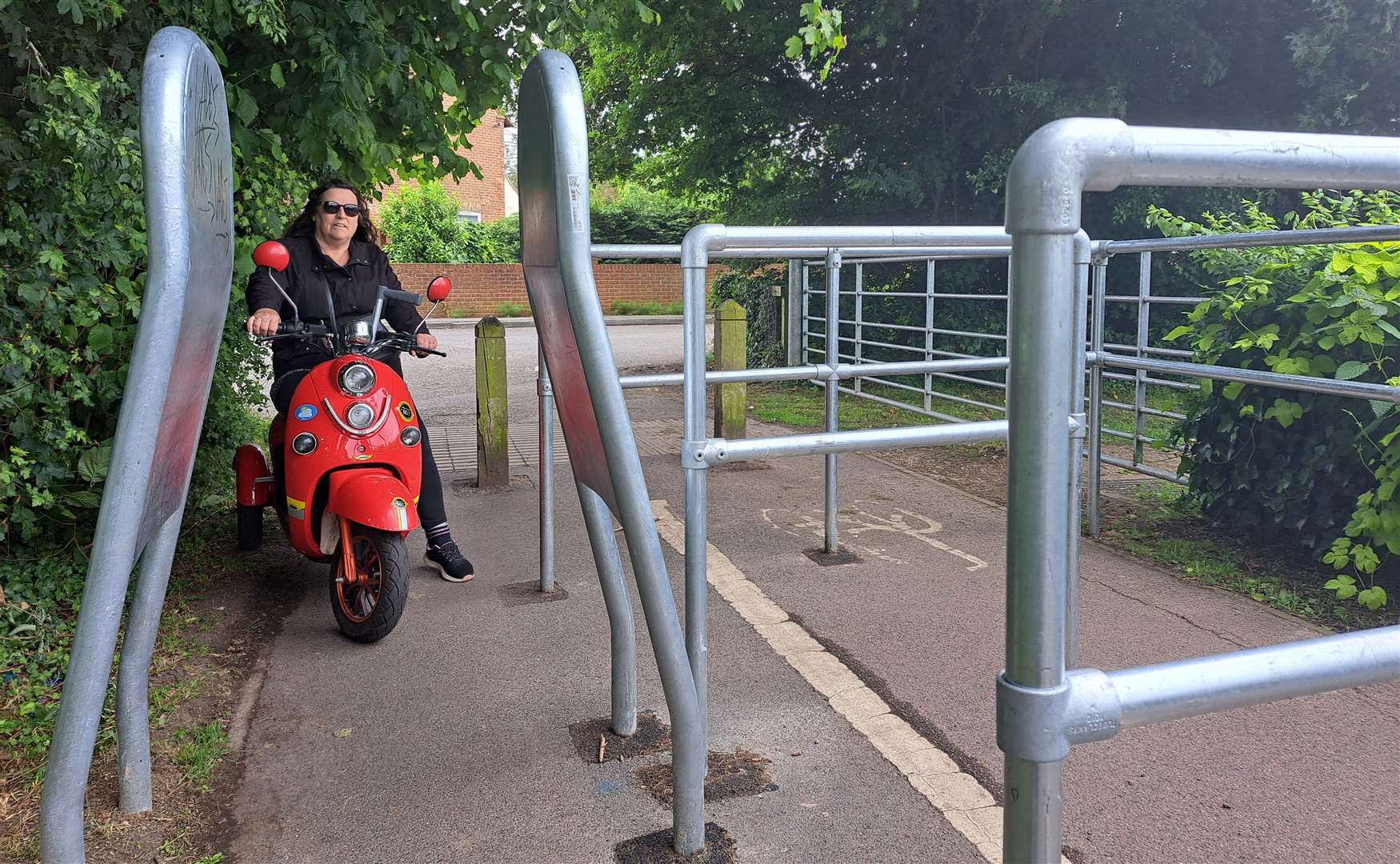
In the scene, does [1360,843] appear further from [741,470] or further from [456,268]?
[456,268]

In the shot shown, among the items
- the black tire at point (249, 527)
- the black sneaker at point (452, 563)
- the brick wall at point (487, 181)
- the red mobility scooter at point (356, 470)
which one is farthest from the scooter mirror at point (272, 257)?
the brick wall at point (487, 181)

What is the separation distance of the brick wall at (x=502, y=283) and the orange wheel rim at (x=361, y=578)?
23.9 meters

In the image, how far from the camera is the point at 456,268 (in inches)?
1171

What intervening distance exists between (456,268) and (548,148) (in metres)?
28.3

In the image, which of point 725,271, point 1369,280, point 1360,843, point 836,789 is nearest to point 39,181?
point 836,789

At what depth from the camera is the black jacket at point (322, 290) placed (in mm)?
4625

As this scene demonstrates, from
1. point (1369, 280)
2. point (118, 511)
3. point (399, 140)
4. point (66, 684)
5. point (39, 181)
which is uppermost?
point (399, 140)

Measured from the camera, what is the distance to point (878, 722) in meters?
3.39

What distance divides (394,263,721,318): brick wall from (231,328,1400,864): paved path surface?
2356 cm

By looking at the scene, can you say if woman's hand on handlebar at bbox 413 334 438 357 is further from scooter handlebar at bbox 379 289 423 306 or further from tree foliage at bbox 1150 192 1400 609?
tree foliage at bbox 1150 192 1400 609

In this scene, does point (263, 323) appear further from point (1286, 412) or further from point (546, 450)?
point (1286, 412)

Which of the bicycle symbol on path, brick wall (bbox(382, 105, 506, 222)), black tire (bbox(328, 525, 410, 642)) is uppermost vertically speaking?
brick wall (bbox(382, 105, 506, 222))

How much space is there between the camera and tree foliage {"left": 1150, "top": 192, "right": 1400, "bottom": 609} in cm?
438

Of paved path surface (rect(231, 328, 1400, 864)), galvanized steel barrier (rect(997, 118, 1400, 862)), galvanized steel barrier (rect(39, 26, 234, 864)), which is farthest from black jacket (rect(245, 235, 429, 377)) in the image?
galvanized steel barrier (rect(997, 118, 1400, 862))
